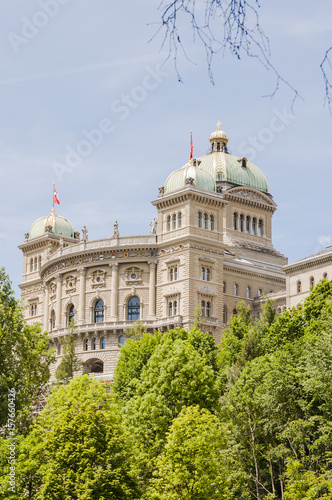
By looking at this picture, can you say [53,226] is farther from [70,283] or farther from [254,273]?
[254,273]

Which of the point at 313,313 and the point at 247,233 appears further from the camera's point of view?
the point at 247,233

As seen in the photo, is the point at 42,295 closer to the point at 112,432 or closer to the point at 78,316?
the point at 78,316

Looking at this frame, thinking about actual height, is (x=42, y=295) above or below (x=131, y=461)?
above

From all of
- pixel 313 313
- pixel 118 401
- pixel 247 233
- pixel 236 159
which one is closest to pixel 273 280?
pixel 247 233

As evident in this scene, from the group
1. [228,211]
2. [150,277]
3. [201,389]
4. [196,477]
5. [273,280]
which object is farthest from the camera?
[228,211]

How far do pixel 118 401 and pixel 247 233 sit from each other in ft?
261

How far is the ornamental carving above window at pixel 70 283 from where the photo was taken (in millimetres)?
128125

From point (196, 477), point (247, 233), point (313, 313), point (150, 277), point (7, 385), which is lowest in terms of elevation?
point (196, 477)

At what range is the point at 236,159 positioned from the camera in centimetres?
15562

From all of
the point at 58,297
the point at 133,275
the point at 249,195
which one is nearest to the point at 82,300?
the point at 58,297

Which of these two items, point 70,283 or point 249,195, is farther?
point 249,195

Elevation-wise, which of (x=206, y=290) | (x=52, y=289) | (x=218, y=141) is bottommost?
(x=206, y=290)

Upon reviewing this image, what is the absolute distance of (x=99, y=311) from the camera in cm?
12488

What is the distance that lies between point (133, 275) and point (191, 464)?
72.8m
